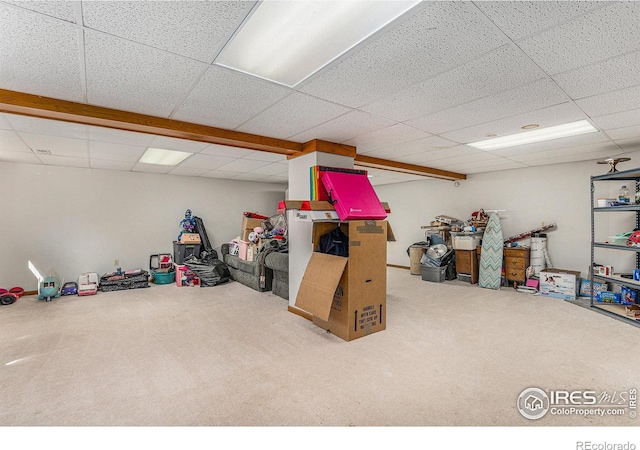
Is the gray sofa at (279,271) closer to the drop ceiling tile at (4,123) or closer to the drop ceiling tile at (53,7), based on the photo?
the drop ceiling tile at (4,123)

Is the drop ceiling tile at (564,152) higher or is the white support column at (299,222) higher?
the drop ceiling tile at (564,152)

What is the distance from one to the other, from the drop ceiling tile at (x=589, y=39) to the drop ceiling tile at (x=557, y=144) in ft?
7.22

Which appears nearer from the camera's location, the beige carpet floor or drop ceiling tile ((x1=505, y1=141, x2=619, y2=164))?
the beige carpet floor

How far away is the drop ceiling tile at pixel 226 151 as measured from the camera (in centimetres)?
402

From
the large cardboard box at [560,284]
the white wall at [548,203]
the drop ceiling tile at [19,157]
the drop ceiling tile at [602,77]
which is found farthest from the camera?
the white wall at [548,203]

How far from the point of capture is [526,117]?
9.41ft

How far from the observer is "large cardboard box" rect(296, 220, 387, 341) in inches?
117

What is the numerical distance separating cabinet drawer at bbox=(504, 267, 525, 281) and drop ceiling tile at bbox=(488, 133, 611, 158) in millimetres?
2122

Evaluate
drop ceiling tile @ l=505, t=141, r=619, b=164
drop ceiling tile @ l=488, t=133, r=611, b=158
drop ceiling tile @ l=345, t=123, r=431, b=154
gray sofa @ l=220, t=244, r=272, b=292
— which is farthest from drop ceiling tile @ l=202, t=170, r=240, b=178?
drop ceiling tile @ l=505, t=141, r=619, b=164

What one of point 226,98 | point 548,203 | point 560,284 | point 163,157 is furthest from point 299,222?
point 548,203

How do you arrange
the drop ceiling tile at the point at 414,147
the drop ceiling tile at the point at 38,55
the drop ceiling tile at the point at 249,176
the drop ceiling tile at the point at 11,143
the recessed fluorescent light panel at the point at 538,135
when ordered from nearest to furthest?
the drop ceiling tile at the point at 38,55
the recessed fluorescent light panel at the point at 538,135
the drop ceiling tile at the point at 11,143
the drop ceiling tile at the point at 414,147
the drop ceiling tile at the point at 249,176

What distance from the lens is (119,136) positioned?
345 centimetres
